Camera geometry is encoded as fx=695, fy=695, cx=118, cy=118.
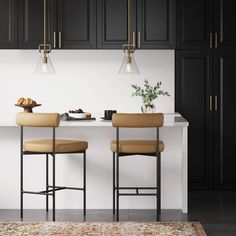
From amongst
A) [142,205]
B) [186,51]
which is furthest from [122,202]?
[186,51]

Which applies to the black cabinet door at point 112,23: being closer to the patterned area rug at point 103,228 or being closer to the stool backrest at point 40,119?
the stool backrest at point 40,119

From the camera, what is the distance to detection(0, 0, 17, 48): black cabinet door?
7273 mm

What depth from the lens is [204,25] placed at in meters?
7.47

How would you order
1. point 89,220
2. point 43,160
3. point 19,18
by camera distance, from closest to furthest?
point 89,220
point 43,160
point 19,18

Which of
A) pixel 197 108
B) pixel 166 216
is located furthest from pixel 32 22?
pixel 166 216

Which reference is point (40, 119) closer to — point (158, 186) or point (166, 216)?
point (158, 186)

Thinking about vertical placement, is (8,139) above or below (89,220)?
above

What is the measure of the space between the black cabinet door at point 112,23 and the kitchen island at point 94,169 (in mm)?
1385

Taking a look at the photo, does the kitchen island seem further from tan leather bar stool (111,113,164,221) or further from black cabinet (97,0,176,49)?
black cabinet (97,0,176,49)

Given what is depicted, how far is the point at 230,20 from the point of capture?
24.4 ft

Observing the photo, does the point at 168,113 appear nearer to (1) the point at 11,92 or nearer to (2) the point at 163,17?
(2) the point at 163,17

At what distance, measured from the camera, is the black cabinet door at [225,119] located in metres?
7.48

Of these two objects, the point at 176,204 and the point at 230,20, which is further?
the point at 230,20

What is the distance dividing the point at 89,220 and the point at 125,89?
87.0 inches
